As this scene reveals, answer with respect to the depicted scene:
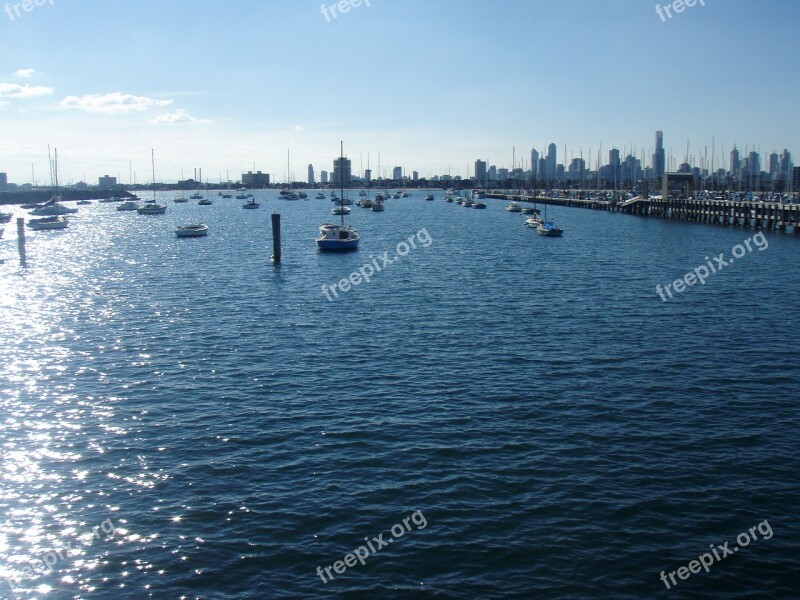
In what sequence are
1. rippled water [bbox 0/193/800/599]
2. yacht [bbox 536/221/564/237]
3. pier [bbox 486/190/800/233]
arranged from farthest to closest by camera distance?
1. pier [bbox 486/190/800/233]
2. yacht [bbox 536/221/564/237]
3. rippled water [bbox 0/193/800/599]

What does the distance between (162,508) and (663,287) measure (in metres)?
48.3

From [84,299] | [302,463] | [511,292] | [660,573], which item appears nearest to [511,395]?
[302,463]

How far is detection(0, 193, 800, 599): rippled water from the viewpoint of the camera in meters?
17.9

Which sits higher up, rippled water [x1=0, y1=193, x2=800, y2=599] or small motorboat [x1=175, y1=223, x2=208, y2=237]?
small motorboat [x1=175, y1=223, x2=208, y2=237]

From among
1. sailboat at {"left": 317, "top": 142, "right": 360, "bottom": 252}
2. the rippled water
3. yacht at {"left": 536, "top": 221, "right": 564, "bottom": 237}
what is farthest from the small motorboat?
the rippled water

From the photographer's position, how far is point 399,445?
25031 millimetres

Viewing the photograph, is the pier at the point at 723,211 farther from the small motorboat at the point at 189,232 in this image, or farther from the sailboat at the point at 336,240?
the small motorboat at the point at 189,232

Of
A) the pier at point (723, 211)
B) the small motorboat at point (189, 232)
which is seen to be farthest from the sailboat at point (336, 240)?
the pier at point (723, 211)

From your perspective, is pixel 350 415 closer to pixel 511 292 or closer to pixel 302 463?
pixel 302 463

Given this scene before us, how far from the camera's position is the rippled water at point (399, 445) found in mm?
17906

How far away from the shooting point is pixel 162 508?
811 inches

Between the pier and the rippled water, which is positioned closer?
the rippled water

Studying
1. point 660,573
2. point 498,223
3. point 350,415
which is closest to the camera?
point 660,573

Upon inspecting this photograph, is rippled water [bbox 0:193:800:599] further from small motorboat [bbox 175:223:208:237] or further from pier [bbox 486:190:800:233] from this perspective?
pier [bbox 486:190:800:233]
